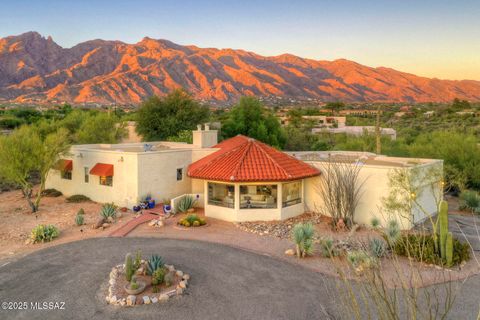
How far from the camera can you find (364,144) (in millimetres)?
35938

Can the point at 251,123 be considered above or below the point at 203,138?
above

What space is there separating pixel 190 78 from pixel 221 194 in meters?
117

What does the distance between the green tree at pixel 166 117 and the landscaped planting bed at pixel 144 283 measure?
93.9 ft

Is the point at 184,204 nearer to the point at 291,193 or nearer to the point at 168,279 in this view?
the point at 291,193

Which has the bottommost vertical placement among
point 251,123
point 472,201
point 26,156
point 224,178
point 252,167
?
point 472,201

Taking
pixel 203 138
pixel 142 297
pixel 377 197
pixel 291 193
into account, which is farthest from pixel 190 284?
pixel 203 138

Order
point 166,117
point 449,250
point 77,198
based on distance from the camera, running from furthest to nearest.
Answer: point 166,117
point 77,198
point 449,250

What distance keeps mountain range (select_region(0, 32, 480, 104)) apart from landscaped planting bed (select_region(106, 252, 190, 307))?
96.8 meters

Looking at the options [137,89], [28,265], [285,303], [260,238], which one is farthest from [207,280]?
[137,89]

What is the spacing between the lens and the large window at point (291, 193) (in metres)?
19.3

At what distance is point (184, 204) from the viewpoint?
67.6 ft

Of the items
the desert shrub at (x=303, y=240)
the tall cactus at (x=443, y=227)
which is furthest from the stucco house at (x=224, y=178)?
the desert shrub at (x=303, y=240)

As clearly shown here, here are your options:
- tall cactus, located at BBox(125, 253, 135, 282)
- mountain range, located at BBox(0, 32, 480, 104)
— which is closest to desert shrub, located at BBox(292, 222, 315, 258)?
tall cactus, located at BBox(125, 253, 135, 282)

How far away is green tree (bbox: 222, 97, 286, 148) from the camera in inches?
1559
